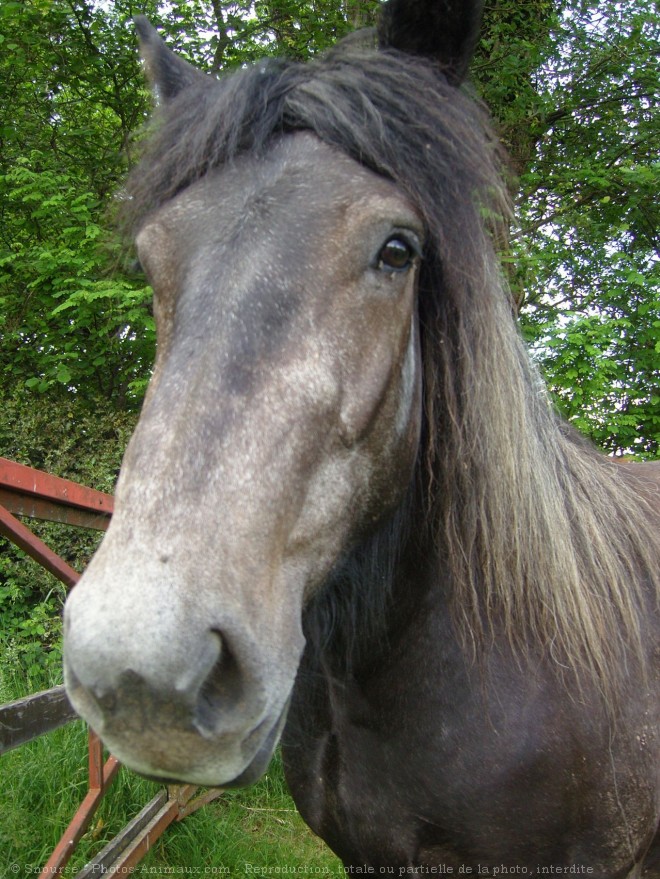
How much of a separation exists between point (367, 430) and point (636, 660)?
1159 millimetres

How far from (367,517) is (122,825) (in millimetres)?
3136

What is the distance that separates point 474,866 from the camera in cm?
185

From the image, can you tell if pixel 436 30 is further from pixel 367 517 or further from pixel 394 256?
pixel 367 517

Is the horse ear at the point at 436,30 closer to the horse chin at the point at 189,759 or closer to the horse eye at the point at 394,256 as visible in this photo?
the horse eye at the point at 394,256

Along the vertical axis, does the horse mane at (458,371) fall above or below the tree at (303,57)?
below

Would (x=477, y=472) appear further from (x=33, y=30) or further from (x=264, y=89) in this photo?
(x=33, y=30)

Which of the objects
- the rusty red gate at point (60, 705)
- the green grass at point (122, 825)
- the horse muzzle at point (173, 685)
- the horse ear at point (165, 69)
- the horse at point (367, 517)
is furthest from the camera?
the green grass at point (122, 825)

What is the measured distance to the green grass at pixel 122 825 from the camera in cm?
347

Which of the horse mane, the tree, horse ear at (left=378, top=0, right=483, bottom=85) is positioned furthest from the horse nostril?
the tree

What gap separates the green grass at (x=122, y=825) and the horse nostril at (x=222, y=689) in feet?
9.53

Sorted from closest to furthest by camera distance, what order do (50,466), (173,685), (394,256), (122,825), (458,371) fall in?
(173,685) < (394,256) < (458,371) < (122,825) < (50,466)

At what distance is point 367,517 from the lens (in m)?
1.58

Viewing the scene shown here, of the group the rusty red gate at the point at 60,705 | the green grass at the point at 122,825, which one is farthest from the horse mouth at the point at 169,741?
the green grass at the point at 122,825

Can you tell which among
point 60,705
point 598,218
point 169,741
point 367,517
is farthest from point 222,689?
point 598,218
